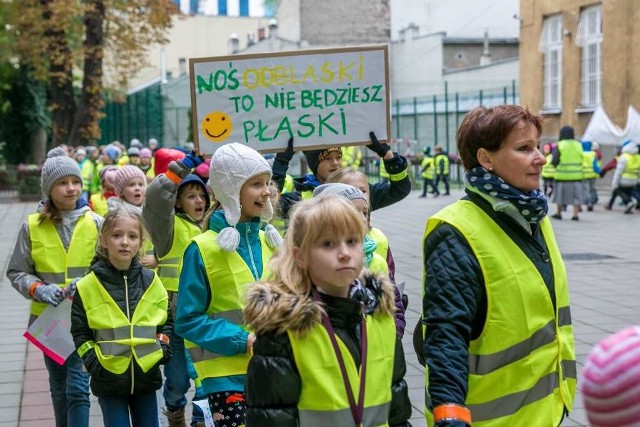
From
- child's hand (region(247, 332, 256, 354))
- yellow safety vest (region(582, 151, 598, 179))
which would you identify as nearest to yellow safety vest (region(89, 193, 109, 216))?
child's hand (region(247, 332, 256, 354))

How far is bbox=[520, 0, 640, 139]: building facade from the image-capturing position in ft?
94.4

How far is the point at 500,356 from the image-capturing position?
335 cm

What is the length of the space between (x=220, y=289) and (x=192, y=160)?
149 cm

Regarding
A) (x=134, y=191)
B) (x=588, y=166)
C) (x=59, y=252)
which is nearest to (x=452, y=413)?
(x=59, y=252)

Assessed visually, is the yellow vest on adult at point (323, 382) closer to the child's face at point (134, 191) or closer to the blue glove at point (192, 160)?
the blue glove at point (192, 160)

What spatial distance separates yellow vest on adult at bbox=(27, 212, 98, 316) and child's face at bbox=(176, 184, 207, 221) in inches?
25.4

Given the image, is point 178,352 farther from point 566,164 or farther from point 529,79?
point 529,79

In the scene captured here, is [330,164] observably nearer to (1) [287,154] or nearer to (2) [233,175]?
(1) [287,154]

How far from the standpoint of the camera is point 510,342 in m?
3.35

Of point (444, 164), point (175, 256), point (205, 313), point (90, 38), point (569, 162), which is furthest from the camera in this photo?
point (90, 38)

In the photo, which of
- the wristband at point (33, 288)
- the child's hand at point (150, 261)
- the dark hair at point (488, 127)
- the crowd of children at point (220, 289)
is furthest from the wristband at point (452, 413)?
the child's hand at point (150, 261)

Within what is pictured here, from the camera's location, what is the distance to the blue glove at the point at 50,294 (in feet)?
19.7

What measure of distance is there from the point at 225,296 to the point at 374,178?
109ft

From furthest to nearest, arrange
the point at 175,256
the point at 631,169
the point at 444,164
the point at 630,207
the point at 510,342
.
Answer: the point at 444,164, the point at 630,207, the point at 631,169, the point at 175,256, the point at 510,342
